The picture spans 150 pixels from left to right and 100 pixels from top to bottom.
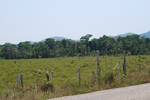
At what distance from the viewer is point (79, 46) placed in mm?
120688

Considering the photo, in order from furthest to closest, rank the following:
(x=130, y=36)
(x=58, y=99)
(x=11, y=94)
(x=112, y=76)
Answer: (x=130, y=36), (x=112, y=76), (x=11, y=94), (x=58, y=99)

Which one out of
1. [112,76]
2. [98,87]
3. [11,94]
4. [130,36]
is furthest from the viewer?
[130,36]

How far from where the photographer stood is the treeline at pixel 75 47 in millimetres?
117562

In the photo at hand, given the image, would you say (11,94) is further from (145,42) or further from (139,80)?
(145,42)

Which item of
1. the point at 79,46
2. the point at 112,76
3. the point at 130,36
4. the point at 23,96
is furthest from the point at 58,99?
the point at 130,36

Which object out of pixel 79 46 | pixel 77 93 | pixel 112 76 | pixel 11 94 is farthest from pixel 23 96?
pixel 79 46

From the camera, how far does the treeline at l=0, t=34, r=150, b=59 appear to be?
118 m

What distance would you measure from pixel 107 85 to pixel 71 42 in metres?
111

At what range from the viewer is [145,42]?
12388 cm

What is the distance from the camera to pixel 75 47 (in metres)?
122

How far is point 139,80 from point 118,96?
214 inches

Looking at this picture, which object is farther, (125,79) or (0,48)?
(0,48)

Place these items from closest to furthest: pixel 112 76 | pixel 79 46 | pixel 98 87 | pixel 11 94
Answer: pixel 11 94 < pixel 98 87 < pixel 112 76 < pixel 79 46

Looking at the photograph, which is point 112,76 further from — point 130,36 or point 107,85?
point 130,36
